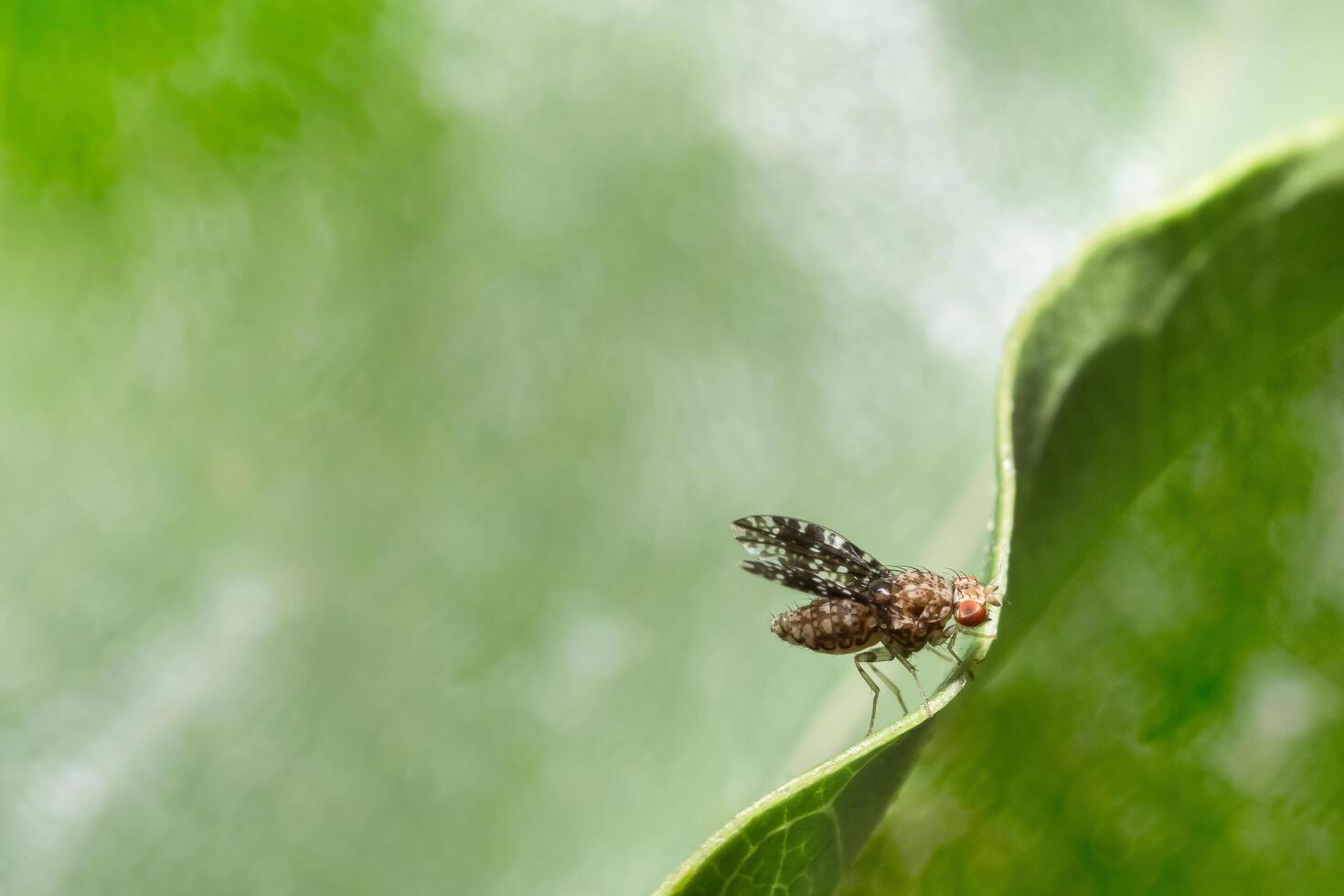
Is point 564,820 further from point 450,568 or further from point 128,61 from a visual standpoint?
point 128,61

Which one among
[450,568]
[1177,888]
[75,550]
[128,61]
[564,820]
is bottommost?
[1177,888]

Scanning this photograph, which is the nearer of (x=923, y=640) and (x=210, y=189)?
(x=210, y=189)

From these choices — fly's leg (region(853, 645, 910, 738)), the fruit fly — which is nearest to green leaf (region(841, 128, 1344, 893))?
the fruit fly

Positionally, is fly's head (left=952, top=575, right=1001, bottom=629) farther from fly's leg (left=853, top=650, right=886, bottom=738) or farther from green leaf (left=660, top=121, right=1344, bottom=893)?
green leaf (left=660, top=121, right=1344, bottom=893)

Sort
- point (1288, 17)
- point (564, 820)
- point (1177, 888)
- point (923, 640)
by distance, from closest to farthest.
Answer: point (1177, 888) → point (564, 820) → point (923, 640) → point (1288, 17)

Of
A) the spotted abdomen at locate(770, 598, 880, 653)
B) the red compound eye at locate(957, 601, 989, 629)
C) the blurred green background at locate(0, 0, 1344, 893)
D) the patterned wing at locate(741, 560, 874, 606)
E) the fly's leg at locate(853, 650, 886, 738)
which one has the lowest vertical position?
the red compound eye at locate(957, 601, 989, 629)

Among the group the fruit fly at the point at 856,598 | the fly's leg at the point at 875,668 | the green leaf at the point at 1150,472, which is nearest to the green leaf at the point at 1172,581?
the green leaf at the point at 1150,472

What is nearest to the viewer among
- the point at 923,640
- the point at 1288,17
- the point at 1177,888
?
the point at 1177,888

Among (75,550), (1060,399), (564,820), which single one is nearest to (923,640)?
(564,820)
